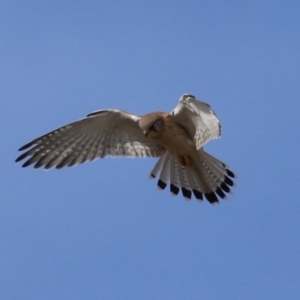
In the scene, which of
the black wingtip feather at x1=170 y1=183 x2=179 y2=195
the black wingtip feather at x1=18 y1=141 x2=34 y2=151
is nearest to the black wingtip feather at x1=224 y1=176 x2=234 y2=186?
the black wingtip feather at x1=170 y1=183 x2=179 y2=195

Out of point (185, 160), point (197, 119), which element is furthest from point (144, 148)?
point (197, 119)

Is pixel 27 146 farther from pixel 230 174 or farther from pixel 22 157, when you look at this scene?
pixel 230 174

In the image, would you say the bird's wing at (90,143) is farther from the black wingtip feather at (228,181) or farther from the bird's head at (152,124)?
the black wingtip feather at (228,181)

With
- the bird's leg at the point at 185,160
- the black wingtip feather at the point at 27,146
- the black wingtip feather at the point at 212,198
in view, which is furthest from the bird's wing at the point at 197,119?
the black wingtip feather at the point at 27,146

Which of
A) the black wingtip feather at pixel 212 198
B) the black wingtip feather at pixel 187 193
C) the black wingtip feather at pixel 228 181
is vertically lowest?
the black wingtip feather at pixel 212 198

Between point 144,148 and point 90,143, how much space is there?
75cm

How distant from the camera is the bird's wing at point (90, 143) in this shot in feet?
36.1

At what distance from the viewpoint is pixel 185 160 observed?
1096 centimetres

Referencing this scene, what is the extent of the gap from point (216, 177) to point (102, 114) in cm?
185

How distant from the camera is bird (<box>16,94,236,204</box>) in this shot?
10586mm

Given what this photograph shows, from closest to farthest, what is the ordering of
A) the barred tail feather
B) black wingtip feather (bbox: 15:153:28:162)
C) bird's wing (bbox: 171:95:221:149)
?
1. bird's wing (bbox: 171:95:221:149)
2. black wingtip feather (bbox: 15:153:28:162)
3. the barred tail feather

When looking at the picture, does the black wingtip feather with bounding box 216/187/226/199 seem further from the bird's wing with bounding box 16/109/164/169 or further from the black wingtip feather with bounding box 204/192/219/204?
the bird's wing with bounding box 16/109/164/169

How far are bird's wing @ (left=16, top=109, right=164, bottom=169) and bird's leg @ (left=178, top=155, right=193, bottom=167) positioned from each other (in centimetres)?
39

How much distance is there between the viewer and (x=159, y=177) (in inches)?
448
